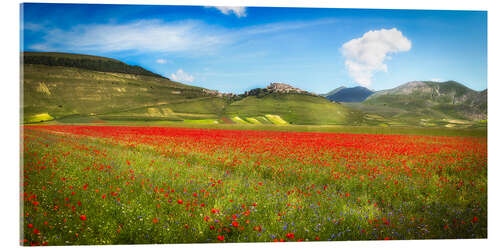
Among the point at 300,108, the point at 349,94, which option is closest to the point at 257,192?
the point at 300,108

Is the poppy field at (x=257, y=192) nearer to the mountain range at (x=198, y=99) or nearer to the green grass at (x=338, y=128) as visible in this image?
the green grass at (x=338, y=128)

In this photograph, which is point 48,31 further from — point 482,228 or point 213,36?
point 482,228

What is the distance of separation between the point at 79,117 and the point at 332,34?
7.15 metres

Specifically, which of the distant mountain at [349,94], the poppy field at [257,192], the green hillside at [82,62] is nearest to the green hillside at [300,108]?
the distant mountain at [349,94]

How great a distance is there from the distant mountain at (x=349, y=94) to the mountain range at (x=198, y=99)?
0.09 feet

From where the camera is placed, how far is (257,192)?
5.12 m

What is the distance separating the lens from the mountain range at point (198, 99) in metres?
6.10

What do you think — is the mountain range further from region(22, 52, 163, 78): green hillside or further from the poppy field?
the poppy field

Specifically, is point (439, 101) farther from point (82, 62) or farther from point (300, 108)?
point (82, 62)

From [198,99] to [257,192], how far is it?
389 cm

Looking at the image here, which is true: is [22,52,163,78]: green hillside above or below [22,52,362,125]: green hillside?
above

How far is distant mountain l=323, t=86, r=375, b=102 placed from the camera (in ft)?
23.7

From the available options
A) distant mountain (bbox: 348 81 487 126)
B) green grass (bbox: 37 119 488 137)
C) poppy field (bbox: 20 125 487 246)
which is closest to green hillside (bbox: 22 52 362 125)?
green grass (bbox: 37 119 488 137)

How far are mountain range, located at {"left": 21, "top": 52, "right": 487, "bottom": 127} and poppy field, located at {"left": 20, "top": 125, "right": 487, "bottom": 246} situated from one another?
539 millimetres
